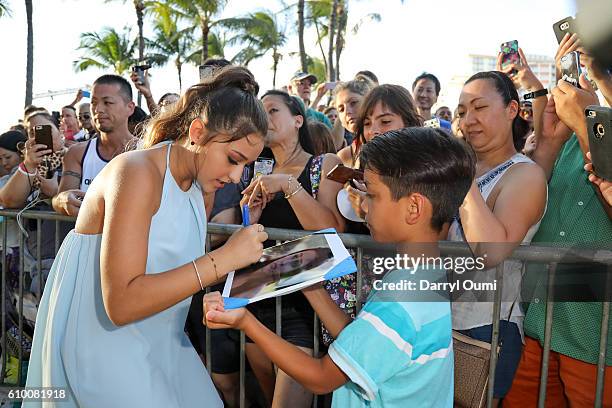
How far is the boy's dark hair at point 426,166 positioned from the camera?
74.7 inches

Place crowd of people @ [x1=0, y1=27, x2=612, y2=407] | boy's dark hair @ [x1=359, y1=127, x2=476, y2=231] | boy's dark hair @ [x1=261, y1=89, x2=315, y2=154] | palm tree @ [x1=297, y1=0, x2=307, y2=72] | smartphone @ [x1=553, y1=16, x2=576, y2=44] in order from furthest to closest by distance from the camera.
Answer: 1. palm tree @ [x1=297, y1=0, x2=307, y2=72]
2. boy's dark hair @ [x1=261, y1=89, x2=315, y2=154]
3. smartphone @ [x1=553, y1=16, x2=576, y2=44]
4. boy's dark hair @ [x1=359, y1=127, x2=476, y2=231]
5. crowd of people @ [x1=0, y1=27, x2=612, y2=407]

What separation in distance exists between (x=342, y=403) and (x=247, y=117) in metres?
1.15

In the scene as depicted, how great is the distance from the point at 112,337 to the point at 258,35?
40.3m

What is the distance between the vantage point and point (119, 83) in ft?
14.8

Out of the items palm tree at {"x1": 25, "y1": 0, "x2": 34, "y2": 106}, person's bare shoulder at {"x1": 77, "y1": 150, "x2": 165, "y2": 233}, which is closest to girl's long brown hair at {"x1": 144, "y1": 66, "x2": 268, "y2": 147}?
person's bare shoulder at {"x1": 77, "y1": 150, "x2": 165, "y2": 233}

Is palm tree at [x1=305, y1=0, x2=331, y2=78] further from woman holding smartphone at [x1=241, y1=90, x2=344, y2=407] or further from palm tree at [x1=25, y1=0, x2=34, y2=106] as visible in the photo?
woman holding smartphone at [x1=241, y1=90, x2=344, y2=407]

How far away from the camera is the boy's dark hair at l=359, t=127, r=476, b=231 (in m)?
1.90

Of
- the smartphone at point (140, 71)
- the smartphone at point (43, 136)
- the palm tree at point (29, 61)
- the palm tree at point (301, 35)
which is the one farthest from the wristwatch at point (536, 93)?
the palm tree at point (301, 35)

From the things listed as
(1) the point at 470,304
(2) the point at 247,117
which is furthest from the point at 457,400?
(2) the point at 247,117

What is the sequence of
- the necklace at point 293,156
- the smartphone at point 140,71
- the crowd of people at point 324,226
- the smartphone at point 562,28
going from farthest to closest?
the smartphone at point 140,71
the necklace at point 293,156
the smartphone at point 562,28
the crowd of people at point 324,226

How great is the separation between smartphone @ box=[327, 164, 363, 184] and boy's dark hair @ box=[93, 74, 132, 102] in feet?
9.01

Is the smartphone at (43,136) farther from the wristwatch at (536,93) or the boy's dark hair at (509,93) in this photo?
the wristwatch at (536,93)

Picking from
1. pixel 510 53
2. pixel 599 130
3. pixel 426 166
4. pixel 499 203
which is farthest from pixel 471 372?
pixel 510 53

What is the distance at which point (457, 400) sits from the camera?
2375 millimetres
